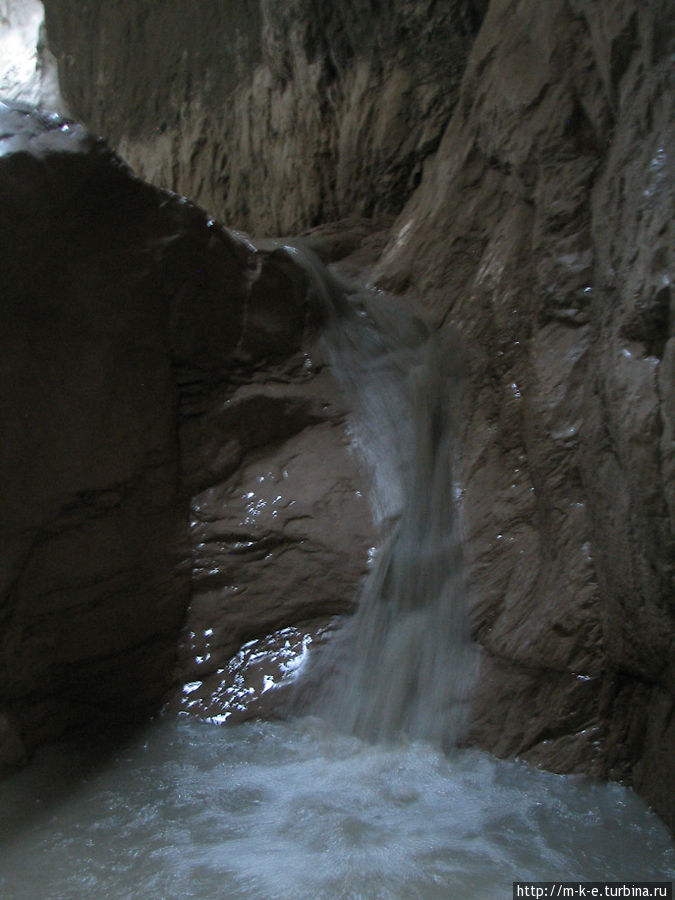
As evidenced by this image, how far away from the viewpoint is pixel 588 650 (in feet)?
8.67

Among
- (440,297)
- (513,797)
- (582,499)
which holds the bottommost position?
(513,797)

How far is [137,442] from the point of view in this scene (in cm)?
304

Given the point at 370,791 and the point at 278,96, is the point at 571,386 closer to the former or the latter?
the point at 370,791

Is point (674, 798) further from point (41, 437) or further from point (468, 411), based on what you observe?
point (41, 437)

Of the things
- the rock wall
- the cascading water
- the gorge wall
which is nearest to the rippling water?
the cascading water

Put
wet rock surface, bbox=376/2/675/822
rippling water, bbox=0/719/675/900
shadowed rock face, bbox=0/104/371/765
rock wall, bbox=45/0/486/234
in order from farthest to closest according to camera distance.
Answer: rock wall, bbox=45/0/486/234 < shadowed rock face, bbox=0/104/371/765 < wet rock surface, bbox=376/2/675/822 < rippling water, bbox=0/719/675/900

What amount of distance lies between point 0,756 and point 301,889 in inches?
46.4

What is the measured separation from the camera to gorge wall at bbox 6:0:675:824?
227cm

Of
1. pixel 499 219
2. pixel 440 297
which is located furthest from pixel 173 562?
pixel 499 219

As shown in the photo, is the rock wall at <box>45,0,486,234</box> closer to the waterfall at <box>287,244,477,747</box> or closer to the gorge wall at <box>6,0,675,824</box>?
the gorge wall at <box>6,0,675,824</box>

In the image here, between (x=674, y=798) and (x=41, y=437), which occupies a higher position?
(x=41, y=437)

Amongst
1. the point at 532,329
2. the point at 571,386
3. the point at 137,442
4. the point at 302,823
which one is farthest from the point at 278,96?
the point at 302,823

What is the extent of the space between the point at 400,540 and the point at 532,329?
100 centimetres

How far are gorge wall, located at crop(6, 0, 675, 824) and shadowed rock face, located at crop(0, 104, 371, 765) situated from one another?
3 cm
